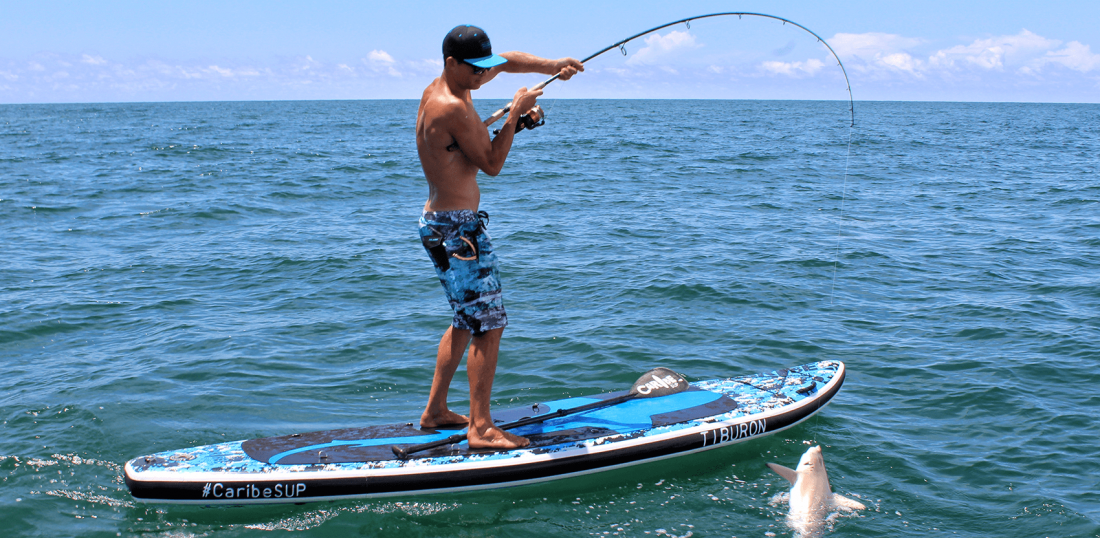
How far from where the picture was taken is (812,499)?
15.0 ft

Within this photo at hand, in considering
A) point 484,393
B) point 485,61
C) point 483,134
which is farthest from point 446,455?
point 485,61

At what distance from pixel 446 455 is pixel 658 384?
1.97 m

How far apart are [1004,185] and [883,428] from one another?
58.0ft

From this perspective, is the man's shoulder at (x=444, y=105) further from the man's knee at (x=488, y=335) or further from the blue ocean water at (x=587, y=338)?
the blue ocean water at (x=587, y=338)

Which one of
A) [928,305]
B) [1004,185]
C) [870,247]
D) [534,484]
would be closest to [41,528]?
[534,484]

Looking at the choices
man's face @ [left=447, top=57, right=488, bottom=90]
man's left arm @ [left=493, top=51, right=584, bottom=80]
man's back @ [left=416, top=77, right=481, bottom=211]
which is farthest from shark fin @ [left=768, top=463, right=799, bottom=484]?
man's face @ [left=447, top=57, right=488, bottom=90]

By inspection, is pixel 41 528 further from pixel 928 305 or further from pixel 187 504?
pixel 928 305

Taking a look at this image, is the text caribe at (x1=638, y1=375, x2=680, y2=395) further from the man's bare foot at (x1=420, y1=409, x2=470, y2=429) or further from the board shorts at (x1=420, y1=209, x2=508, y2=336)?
the board shorts at (x1=420, y1=209, x2=508, y2=336)

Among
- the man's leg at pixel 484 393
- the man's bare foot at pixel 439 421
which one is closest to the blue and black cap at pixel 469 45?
the man's leg at pixel 484 393

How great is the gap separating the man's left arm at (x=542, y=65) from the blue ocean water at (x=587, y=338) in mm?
2571

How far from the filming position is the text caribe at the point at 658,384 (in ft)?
19.2

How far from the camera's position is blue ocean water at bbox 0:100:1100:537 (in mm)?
4664

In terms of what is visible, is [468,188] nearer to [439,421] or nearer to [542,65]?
[542,65]

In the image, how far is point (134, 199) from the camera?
691 inches
